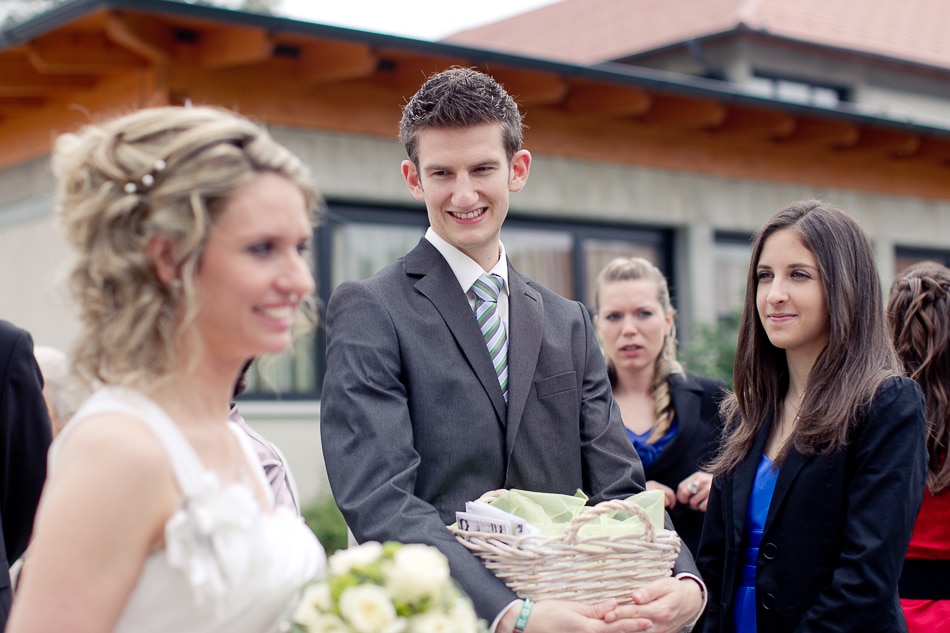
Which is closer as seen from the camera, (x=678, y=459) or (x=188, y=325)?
(x=188, y=325)

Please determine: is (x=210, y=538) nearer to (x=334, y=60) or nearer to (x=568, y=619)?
(x=568, y=619)

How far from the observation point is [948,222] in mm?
14953

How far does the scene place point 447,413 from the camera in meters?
3.00

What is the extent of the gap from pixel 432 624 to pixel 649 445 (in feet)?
10.6

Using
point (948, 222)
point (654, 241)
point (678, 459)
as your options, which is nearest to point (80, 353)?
point (678, 459)

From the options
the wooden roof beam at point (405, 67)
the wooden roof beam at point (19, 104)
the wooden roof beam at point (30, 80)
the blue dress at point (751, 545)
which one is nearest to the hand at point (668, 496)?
the blue dress at point (751, 545)

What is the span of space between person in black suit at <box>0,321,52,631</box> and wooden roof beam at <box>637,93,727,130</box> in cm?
890

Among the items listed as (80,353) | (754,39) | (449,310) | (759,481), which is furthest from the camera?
(754,39)

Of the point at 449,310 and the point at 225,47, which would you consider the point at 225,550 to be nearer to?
the point at 449,310

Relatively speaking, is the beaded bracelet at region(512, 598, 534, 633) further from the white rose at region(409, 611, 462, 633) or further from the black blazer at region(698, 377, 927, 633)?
the black blazer at region(698, 377, 927, 633)

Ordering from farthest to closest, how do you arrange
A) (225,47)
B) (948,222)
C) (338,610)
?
(948,222)
(225,47)
(338,610)

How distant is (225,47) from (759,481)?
6.72 metres

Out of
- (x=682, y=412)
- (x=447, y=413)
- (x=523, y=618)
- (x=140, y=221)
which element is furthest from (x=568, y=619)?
(x=682, y=412)

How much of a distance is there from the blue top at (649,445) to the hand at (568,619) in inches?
91.9
